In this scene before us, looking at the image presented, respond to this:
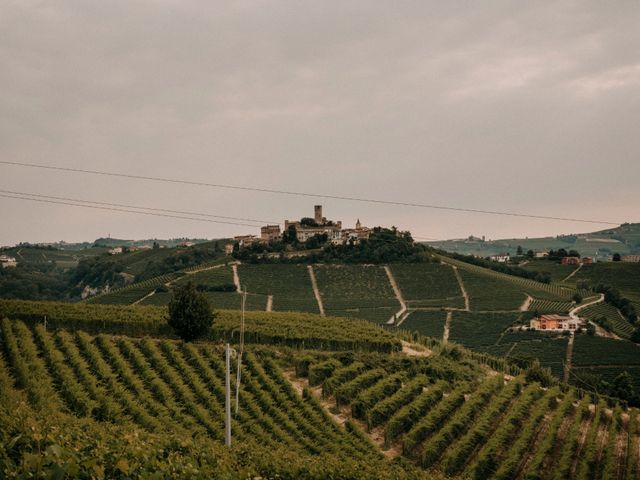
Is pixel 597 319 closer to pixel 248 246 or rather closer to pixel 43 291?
pixel 248 246

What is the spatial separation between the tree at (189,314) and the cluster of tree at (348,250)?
60.9m

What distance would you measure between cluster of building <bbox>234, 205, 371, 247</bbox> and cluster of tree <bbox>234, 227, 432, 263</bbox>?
7.06 ft

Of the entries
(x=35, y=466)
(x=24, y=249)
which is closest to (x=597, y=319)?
(x=35, y=466)

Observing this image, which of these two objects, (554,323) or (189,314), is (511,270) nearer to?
(554,323)

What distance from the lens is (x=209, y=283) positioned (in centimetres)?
8744

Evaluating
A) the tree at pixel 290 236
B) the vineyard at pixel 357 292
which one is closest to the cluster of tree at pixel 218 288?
the vineyard at pixel 357 292

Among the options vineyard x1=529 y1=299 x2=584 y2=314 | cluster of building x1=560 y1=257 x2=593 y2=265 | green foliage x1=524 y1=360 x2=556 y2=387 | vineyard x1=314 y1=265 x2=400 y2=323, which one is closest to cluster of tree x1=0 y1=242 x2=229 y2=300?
vineyard x1=314 y1=265 x2=400 y2=323

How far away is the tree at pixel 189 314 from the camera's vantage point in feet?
123

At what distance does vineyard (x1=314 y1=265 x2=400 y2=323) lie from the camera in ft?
253

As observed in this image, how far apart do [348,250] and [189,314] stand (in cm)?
6696

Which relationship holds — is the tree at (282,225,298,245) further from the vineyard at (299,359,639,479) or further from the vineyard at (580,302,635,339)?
the vineyard at (299,359,639,479)

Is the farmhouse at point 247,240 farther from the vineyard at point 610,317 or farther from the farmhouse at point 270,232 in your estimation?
the vineyard at point 610,317

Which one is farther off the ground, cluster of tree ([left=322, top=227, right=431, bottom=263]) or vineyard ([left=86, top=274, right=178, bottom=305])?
cluster of tree ([left=322, top=227, right=431, bottom=263])

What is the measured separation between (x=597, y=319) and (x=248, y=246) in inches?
2230
